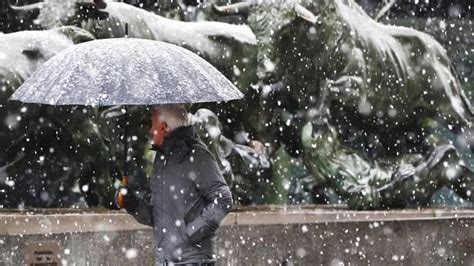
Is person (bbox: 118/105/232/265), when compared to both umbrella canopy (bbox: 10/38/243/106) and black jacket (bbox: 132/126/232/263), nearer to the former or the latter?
black jacket (bbox: 132/126/232/263)

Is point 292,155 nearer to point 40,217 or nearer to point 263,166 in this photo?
point 263,166

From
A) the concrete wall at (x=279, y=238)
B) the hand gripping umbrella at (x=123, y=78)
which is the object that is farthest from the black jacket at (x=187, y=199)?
the concrete wall at (x=279, y=238)

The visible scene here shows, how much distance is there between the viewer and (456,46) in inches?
559

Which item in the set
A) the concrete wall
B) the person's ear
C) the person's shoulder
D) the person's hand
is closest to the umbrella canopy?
the person's ear

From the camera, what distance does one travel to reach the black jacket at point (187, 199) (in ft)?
17.6

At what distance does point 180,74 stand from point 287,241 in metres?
3.40

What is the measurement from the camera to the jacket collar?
545cm

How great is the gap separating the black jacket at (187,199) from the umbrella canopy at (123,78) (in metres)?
0.24

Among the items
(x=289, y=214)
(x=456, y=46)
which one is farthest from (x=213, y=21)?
(x=456, y=46)

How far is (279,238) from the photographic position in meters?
8.82

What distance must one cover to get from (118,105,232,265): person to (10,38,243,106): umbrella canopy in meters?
0.13

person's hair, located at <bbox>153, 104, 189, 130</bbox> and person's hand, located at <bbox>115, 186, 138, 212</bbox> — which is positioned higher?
person's hair, located at <bbox>153, 104, 189, 130</bbox>

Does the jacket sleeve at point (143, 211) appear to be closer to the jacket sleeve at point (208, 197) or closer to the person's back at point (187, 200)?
the person's back at point (187, 200)

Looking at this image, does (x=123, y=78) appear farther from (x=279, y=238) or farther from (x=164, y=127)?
(x=279, y=238)
